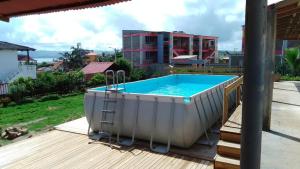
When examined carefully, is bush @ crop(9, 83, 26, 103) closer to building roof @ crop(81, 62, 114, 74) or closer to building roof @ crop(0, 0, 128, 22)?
building roof @ crop(81, 62, 114, 74)

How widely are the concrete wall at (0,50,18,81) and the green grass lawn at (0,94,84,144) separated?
26.8 feet

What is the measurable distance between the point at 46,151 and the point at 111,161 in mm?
1808

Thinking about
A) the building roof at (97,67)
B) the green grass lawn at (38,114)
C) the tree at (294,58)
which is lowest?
the green grass lawn at (38,114)

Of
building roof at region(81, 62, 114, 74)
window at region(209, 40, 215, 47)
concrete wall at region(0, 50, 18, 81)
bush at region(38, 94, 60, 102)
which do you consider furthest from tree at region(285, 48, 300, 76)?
window at region(209, 40, 215, 47)

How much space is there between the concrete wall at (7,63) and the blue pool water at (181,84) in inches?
550

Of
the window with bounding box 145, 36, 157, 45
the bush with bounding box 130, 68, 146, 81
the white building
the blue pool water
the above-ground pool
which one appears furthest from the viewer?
the window with bounding box 145, 36, 157, 45

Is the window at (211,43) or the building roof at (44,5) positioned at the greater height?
the window at (211,43)

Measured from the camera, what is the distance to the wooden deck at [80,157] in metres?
5.84

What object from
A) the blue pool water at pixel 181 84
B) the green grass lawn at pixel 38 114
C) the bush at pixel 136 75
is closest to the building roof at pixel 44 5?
the green grass lawn at pixel 38 114

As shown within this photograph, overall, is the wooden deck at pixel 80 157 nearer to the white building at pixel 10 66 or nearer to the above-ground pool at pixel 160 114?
the above-ground pool at pixel 160 114

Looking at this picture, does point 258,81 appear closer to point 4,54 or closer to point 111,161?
point 111,161

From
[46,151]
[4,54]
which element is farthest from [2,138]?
[4,54]

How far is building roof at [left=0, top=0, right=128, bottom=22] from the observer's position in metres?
2.90

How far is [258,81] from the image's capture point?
5.23ft
